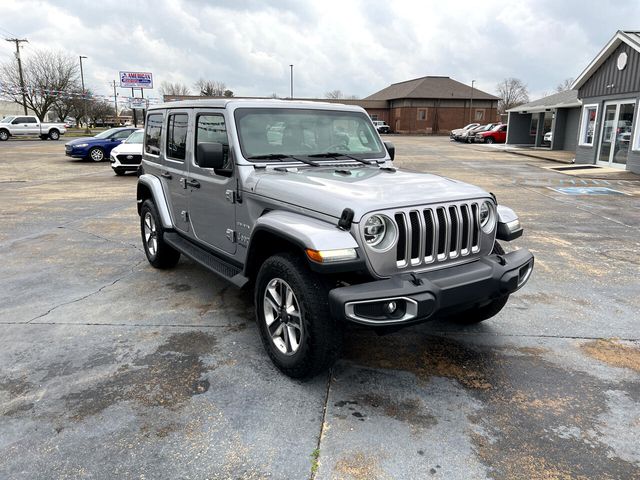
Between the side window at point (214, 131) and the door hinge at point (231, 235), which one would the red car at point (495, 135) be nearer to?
the side window at point (214, 131)

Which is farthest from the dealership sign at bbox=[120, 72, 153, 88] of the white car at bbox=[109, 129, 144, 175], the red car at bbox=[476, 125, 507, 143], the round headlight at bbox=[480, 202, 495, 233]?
the round headlight at bbox=[480, 202, 495, 233]

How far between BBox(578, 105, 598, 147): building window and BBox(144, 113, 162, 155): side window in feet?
65.5

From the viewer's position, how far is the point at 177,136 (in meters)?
5.11

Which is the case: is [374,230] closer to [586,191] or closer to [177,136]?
[177,136]

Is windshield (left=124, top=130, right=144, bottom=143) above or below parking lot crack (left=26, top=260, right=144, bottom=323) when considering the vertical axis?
above

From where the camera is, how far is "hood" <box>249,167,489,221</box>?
3129mm

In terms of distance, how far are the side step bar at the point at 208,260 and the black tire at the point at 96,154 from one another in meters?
17.4

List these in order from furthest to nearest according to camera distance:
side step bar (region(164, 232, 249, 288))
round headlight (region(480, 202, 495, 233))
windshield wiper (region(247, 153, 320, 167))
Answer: windshield wiper (region(247, 153, 320, 167)), side step bar (region(164, 232, 249, 288)), round headlight (region(480, 202, 495, 233))

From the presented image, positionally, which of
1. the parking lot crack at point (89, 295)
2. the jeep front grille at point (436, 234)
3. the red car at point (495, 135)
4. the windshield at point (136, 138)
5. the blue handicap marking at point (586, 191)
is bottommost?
the parking lot crack at point (89, 295)

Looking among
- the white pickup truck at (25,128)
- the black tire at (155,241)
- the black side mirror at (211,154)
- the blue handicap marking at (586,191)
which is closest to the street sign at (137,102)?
the white pickup truck at (25,128)

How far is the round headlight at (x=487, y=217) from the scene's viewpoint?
3.60 m

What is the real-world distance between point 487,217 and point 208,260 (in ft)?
7.89

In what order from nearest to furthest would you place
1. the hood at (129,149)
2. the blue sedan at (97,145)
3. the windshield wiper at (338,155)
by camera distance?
the windshield wiper at (338,155) < the hood at (129,149) < the blue sedan at (97,145)

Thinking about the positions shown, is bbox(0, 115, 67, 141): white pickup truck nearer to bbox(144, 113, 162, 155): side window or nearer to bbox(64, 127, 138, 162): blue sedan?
bbox(64, 127, 138, 162): blue sedan
